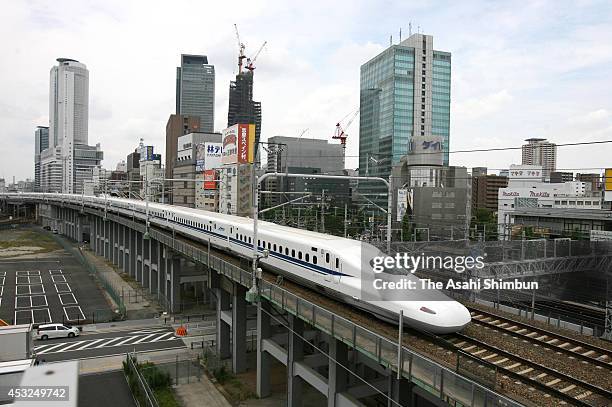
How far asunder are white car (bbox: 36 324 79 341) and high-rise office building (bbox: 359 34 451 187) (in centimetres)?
11172

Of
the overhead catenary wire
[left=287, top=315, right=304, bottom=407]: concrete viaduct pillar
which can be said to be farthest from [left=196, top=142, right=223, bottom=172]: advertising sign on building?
[left=287, top=315, right=304, bottom=407]: concrete viaduct pillar

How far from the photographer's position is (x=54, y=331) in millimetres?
37750

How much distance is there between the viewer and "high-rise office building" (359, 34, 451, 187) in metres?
145

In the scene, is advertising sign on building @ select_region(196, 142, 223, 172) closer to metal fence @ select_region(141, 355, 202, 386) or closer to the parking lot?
the parking lot

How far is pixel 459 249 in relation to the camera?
3241 centimetres

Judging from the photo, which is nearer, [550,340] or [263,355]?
[550,340]

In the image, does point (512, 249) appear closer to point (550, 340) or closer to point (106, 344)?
point (550, 340)

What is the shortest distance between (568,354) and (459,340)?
345 cm

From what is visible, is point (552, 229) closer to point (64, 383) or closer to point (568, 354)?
point (568, 354)

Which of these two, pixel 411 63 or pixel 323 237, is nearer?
pixel 323 237

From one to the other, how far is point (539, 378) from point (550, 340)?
4.20m

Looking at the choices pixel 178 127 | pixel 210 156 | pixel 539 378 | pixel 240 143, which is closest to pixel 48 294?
pixel 240 143

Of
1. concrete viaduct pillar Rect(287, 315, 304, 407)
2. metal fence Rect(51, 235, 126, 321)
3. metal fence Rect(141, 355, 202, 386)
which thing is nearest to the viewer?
concrete viaduct pillar Rect(287, 315, 304, 407)

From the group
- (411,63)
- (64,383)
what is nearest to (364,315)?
(64,383)
